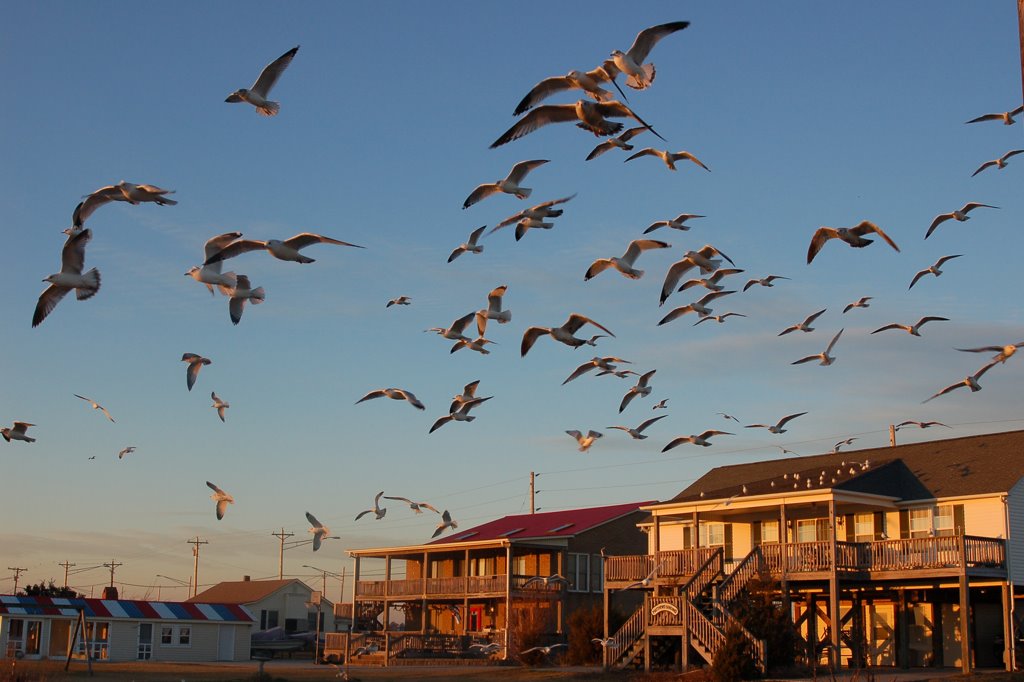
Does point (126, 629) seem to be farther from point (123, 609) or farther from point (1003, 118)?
point (1003, 118)

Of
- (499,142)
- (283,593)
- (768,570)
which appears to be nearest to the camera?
(499,142)

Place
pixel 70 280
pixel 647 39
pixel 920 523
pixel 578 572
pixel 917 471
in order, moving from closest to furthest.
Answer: pixel 647 39
pixel 70 280
pixel 920 523
pixel 917 471
pixel 578 572

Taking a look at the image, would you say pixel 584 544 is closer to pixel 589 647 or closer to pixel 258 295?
pixel 589 647

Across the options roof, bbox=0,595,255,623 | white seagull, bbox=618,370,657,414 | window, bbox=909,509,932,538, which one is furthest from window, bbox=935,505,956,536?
roof, bbox=0,595,255,623

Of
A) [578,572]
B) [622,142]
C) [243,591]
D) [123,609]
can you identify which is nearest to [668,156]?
[622,142]

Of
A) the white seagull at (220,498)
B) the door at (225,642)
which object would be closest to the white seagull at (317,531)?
the white seagull at (220,498)

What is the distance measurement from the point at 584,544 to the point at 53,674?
76.6 ft

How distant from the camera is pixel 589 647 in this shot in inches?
1655

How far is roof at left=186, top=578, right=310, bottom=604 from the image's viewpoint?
82562 millimetres

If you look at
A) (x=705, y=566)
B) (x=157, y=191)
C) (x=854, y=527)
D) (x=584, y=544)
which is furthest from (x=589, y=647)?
(x=157, y=191)

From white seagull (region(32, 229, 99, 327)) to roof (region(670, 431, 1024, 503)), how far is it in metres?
23.6

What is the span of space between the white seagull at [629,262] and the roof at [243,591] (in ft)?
205

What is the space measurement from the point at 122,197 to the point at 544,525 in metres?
40.9

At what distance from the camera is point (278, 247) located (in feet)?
66.6
